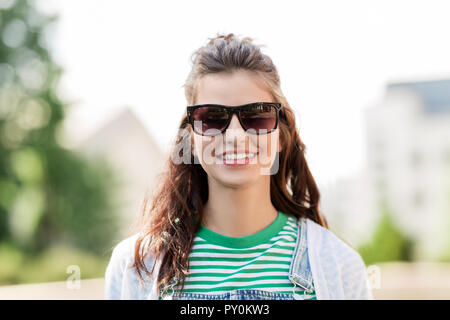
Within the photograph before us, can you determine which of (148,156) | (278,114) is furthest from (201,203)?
(148,156)

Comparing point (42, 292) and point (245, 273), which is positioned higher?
point (245, 273)

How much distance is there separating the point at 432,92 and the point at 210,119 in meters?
41.7

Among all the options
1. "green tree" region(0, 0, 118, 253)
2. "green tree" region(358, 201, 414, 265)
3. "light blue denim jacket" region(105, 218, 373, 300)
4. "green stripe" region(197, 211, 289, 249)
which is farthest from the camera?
"green tree" region(0, 0, 118, 253)

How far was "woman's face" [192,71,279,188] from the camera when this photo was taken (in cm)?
186

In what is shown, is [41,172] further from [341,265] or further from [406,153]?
[406,153]

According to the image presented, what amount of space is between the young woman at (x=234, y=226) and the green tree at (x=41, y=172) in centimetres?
1668

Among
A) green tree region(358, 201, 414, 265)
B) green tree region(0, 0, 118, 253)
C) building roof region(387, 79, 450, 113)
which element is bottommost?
green tree region(358, 201, 414, 265)

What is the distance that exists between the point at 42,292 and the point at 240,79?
4642 millimetres

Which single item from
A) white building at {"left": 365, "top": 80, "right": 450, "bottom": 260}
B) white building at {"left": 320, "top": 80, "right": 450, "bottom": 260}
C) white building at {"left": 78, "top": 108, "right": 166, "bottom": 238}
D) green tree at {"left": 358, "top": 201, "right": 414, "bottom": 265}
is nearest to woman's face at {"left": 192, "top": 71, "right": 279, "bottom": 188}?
green tree at {"left": 358, "top": 201, "right": 414, "bottom": 265}

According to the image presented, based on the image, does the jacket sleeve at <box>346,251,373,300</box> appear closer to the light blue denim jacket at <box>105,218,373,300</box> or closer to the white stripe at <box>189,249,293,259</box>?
the light blue denim jacket at <box>105,218,373,300</box>

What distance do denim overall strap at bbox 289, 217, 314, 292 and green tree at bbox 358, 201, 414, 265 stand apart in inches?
548

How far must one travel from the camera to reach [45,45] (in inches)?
750

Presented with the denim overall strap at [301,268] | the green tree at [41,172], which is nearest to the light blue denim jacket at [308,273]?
the denim overall strap at [301,268]
